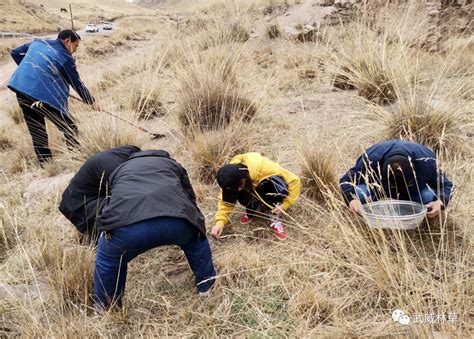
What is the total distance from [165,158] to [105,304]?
874 millimetres

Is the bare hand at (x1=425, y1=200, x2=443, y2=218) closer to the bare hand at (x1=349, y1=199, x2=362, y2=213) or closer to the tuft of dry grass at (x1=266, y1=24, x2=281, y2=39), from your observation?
the bare hand at (x1=349, y1=199, x2=362, y2=213)

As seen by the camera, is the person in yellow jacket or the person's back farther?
the person in yellow jacket

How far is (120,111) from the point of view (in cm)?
483

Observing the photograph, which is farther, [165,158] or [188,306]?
[165,158]

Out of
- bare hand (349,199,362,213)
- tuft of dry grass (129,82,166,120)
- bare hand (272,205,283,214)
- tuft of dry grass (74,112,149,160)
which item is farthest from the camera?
tuft of dry grass (129,82,166,120)

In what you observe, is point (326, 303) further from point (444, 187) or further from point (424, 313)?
point (444, 187)

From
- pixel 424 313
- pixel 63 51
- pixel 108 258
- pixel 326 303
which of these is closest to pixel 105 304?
pixel 108 258

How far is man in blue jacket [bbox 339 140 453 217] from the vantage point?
2.19m

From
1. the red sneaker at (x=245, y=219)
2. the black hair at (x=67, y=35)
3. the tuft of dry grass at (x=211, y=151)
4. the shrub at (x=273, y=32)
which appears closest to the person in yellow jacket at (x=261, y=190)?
the red sneaker at (x=245, y=219)

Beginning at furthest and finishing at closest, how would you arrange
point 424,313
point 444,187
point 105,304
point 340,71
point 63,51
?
1. point 340,71
2. point 63,51
3. point 444,187
4. point 105,304
5. point 424,313

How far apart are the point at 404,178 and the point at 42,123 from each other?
137 inches

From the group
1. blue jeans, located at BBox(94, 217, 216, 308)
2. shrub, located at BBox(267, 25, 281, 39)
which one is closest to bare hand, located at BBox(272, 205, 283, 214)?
blue jeans, located at BBox(94, 217, 216, 308)

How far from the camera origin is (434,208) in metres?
2.14

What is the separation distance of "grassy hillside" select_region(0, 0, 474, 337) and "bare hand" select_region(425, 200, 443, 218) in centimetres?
13
